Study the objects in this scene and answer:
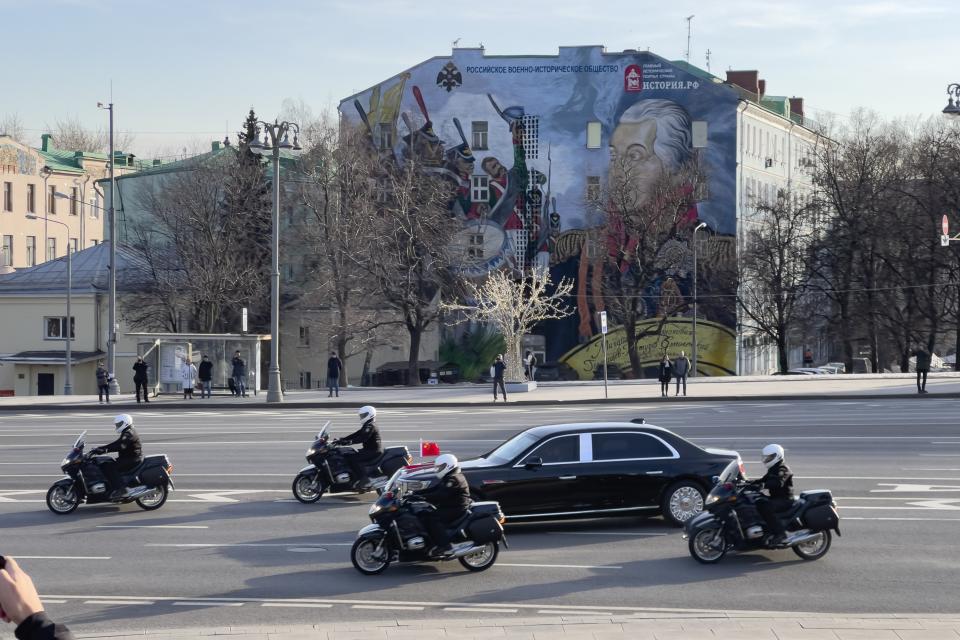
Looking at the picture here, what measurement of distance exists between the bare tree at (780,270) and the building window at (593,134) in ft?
34.3

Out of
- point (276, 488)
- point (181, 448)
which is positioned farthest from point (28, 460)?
point (276, 488)

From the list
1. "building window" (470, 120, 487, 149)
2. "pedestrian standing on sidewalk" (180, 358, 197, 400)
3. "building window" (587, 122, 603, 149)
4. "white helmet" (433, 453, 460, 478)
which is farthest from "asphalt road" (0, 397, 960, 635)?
"building window" (470, 120, 487, 149)

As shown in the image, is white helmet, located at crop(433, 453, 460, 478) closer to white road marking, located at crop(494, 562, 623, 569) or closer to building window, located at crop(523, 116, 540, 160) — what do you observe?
white road marking, located at crop(494, 562, 623, 569)

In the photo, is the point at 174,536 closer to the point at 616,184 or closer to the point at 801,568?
the point at 801,568

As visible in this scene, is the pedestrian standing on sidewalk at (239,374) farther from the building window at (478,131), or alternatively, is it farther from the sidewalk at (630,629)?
the building window at (478,131)

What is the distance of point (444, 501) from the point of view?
1417cm

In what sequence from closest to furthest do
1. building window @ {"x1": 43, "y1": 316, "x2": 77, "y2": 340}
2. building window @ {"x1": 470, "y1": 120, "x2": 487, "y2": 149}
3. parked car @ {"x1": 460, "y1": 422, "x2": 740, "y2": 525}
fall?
1. parked car @ {"x1": 460, "y1": 422, "x2": 740, "y2": 525}
2. building window @ {"x1": 43, "y1": 316, "x2": 77, "y2": 340}
3. building window @ {"x1": 470, "y1": 120, "x2": 487, "y2": 149}

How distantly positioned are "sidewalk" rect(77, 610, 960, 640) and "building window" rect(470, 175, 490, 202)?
225ft

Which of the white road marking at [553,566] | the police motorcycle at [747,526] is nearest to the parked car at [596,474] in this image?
the white road marking at [553,566]

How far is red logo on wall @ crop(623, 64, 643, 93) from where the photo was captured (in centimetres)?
7769

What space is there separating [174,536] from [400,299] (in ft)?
157

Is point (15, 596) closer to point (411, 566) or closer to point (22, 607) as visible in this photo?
point (22, 607)

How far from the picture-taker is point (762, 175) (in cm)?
8788

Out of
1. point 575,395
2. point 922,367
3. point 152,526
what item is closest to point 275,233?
point 575,395
